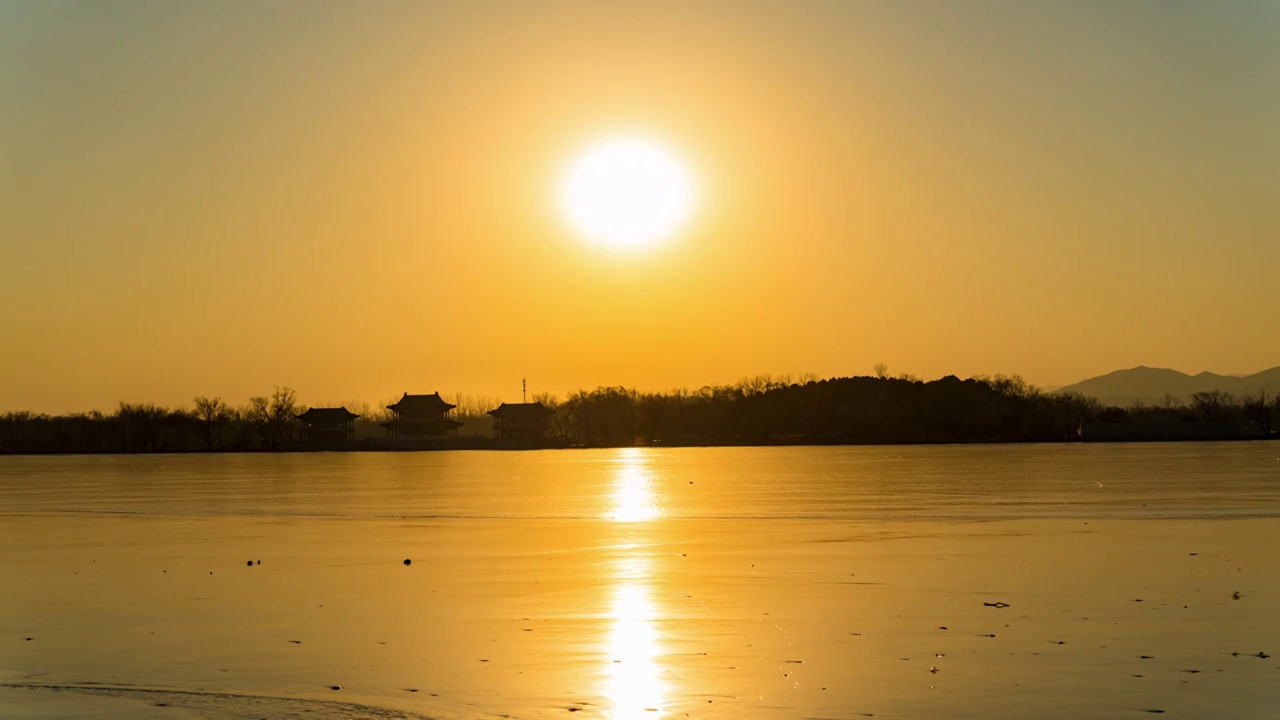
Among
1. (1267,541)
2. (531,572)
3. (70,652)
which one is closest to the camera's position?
(70,652)

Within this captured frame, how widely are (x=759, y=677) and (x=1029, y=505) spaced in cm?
3144

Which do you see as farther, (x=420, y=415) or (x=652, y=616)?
(x=420, y=415)

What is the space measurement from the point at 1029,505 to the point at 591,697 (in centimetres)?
3299

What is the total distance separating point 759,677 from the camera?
541 inches

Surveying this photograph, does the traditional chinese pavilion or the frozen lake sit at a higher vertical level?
the traditional chinese pavilion

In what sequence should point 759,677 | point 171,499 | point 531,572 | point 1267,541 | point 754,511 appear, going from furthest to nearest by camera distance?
point 171,499
point 754,511
point 1267,541
point 531,572
point 759,677

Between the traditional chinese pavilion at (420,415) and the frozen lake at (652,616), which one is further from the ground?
the traditional chinese pavilion at (420,415)

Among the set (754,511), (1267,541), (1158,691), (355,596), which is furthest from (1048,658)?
(754,511)

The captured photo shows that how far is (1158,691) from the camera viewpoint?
41.8 feet

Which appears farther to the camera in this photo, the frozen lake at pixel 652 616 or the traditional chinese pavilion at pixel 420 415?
the traditional chinese pavilion at pixel 420 415

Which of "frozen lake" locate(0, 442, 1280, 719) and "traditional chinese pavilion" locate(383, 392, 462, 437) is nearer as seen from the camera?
"frozen lake" locate(0, 442, 1280, 719)

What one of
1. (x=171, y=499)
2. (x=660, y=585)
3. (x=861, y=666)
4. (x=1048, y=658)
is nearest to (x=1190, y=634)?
(x=1048, y=658)

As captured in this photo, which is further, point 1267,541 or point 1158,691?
point 1267,541

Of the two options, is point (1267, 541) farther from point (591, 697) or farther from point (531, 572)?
point (591, 697)
